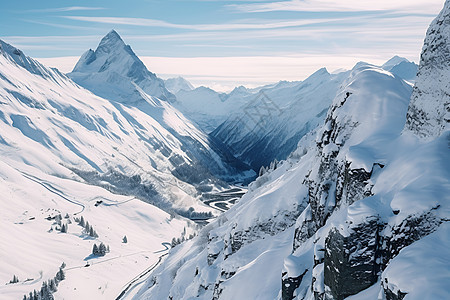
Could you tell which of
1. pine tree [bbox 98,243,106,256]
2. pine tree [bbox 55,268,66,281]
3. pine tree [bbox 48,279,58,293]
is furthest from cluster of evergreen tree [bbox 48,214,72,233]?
pine tree [bbox 48,279,58,293]

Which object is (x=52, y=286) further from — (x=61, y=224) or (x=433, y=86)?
(x=433, y=86)

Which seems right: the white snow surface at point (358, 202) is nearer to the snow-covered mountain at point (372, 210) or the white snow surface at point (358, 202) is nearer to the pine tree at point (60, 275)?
the snow-covered mountain at point (372, 210)

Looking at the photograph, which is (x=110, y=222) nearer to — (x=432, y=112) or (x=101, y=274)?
(x=101, y=274)

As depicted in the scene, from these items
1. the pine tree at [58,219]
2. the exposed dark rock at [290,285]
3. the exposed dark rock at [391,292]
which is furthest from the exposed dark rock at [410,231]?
the pine tree at [58,219]

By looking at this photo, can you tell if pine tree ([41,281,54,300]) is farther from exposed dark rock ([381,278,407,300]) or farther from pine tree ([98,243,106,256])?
Answer: exposed dark rock ([381,278,407,300])

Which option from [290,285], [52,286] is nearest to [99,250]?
[52,286]
